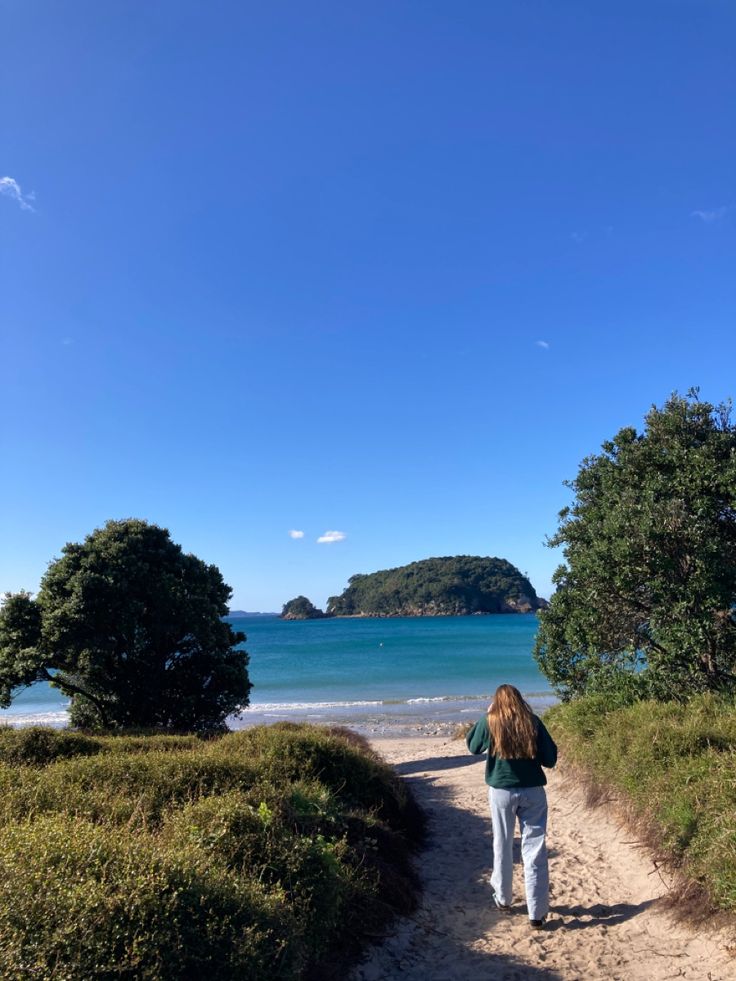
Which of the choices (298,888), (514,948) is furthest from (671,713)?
(298,888)

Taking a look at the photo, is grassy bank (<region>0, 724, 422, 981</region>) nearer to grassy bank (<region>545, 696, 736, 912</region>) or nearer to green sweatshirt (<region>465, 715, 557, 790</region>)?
green sweatshirt (<region>465, 715, 557, 790</region>)

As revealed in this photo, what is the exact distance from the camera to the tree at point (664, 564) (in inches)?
372

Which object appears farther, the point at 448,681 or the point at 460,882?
the point at 448,681

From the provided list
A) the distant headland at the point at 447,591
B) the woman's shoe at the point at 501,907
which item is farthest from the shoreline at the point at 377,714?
the distant headland at the point at 447,591

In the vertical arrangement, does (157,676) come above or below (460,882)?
above

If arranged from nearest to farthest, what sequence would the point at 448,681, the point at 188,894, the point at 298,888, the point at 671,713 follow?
1. the point at 188,894
2. the point at 298,888
3. the point at 671,713
4. the point at 448,681

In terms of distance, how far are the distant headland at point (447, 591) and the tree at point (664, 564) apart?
140479 millimetres

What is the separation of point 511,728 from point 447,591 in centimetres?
15091

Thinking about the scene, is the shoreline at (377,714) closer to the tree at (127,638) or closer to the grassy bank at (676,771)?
the tree at (127,638)

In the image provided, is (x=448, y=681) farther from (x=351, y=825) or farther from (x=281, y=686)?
(x=351, y=825)

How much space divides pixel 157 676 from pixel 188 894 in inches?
541

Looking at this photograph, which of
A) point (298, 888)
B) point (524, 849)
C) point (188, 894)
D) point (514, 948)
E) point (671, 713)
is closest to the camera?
point (188, 894)

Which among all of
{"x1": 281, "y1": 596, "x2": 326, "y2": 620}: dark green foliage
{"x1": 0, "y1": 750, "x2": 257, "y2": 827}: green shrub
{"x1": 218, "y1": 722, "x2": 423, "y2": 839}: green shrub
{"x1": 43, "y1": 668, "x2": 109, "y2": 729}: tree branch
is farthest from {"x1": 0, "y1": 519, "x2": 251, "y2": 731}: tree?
{"x1": 281, "y1": 596, "x2": 326, "y2": 620}: dark green foliage

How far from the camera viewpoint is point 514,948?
17.2 feet
